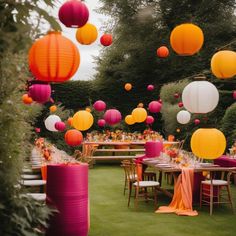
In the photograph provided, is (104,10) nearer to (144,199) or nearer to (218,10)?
(218,10)

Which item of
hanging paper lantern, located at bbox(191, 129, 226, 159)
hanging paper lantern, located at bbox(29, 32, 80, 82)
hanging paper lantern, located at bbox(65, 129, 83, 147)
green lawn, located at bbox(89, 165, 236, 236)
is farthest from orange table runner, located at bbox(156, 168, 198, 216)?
hanging paper lantern, located at bbox(29, 32, 80, 82)

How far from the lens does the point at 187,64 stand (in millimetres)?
23391

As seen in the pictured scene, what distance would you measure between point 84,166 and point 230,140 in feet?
32.5

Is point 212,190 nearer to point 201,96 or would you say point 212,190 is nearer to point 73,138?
point 73,138

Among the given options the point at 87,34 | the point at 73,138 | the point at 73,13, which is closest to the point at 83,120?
the point at 73,138

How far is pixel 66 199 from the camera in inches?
227

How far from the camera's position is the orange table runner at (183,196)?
825cm

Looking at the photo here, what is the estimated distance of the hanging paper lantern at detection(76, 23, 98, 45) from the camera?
5.81 m

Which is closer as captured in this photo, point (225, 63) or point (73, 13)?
point (73, 13)

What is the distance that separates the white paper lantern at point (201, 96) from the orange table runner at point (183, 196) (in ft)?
9.46

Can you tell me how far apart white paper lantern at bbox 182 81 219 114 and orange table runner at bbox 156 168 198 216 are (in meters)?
2.88

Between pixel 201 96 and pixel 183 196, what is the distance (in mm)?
3141

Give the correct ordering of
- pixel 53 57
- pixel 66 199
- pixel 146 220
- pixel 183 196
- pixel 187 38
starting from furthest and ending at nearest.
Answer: pixel 183 196, pixel 146 220, pixel 66 199, pixel 187 38, pixel 53 57

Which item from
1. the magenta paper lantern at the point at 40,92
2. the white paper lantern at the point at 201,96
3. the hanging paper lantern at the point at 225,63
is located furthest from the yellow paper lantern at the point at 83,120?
the hanging paper lantern at the point at 225,63
